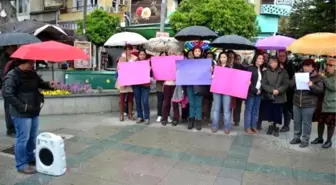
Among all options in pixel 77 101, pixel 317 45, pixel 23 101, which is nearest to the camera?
pixel 23 101

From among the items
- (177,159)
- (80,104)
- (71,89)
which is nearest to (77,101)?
(80,104)

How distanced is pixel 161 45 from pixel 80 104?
2695 mm

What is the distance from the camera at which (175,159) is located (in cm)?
520

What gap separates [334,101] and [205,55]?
2661mm

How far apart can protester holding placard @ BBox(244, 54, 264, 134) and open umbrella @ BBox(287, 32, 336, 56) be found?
0.99 meters

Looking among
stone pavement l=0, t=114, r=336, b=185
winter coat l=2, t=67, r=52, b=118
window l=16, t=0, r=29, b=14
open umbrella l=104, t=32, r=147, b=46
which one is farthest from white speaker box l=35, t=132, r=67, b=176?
window l=16, t=0, r=29, b=14

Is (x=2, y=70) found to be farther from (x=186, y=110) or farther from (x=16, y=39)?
(x=186, y=110)

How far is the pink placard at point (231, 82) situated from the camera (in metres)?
6.55

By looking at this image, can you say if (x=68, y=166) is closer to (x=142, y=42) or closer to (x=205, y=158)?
(x=205, y=158)

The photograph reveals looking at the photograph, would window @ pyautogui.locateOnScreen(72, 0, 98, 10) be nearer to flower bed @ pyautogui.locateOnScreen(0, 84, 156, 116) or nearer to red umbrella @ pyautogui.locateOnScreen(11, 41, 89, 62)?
flower bed @ pyautogui.locateOnScreen(0, 84, 156, 116)

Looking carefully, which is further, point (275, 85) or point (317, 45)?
point (275, 85)

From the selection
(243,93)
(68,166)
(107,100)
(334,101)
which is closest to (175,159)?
(68,166)

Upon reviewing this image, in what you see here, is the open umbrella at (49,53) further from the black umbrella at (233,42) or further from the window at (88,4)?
the window at (88,4)

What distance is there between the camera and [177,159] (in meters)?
5.20
